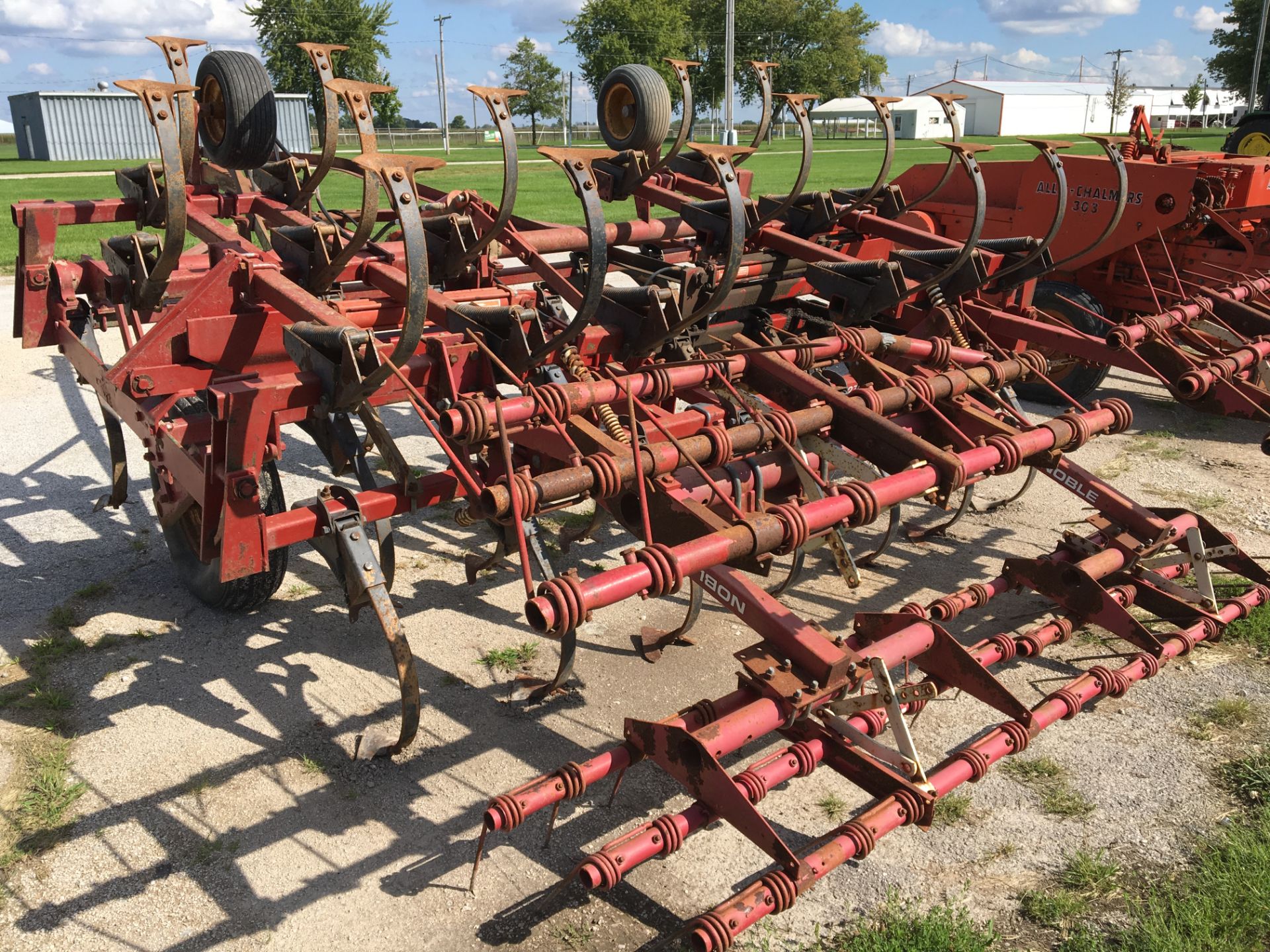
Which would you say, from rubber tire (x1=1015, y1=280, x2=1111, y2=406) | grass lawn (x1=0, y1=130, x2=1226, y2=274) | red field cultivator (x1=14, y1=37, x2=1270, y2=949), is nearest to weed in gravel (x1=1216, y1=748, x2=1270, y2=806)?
red field cultivator (x1=14, y1=37, x2=1270, y2=949)

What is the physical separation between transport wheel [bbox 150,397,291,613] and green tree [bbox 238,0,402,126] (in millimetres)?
35451

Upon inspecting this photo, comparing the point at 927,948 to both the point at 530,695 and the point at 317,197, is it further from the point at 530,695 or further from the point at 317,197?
the point at 317,197

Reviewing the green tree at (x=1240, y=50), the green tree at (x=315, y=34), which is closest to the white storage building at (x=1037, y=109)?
the green tree at (x=1240, y=50)

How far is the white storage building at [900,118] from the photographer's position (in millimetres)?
65438

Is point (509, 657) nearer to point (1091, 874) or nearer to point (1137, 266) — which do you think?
point (1091, 874)

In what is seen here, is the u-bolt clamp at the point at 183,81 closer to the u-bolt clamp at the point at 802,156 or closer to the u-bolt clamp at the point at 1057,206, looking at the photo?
the u-bolt clamp at the point at 802,156

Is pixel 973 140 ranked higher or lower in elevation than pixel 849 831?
higher

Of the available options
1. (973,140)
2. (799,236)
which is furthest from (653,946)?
(973,140)

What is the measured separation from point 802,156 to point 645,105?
2.65ft

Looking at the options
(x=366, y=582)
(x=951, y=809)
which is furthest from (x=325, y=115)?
(x=951, y=809)

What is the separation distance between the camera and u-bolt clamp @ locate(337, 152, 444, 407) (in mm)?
2822

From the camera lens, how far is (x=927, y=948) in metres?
2.66

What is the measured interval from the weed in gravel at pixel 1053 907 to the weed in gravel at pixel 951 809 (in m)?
0.35

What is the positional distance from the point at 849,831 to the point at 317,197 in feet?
14.8
